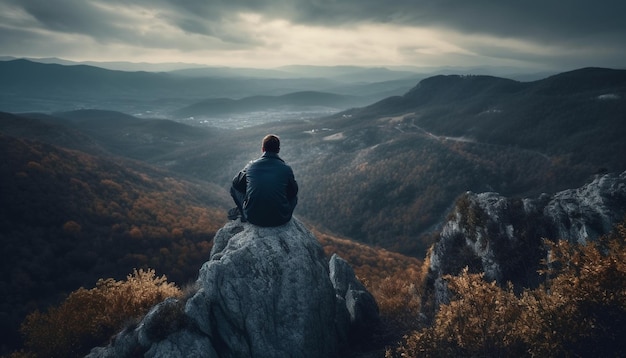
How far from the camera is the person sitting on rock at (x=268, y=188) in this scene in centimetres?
1232

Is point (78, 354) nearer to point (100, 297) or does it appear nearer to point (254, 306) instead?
point (100, 297)

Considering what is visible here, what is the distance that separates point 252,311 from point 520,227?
14.6 meters

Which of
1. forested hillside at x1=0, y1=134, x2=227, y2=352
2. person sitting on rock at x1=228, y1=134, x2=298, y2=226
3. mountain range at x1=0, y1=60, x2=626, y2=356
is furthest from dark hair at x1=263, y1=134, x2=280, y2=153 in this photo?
forested hillside at x1=0, y1=134, x2=227, y2=352

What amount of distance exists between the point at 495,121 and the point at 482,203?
140169 millimetres

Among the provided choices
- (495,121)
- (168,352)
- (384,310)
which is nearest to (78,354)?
(168,352)

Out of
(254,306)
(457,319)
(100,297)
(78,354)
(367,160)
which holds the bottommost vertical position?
(367,160)

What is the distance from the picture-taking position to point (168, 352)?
9.98m

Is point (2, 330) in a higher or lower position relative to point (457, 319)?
lower

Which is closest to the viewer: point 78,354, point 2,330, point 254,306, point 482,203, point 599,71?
point 254,306

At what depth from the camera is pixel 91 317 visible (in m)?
14.2

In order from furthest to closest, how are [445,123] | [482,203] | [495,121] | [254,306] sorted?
[445,123]
[495,121]
[482,203]
[254,306]

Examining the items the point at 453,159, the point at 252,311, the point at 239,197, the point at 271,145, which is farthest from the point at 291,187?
the point at 453,159

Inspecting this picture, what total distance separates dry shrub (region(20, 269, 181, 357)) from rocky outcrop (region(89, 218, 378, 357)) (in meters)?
2.26

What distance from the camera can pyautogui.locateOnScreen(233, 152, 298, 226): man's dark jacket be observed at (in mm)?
12312
